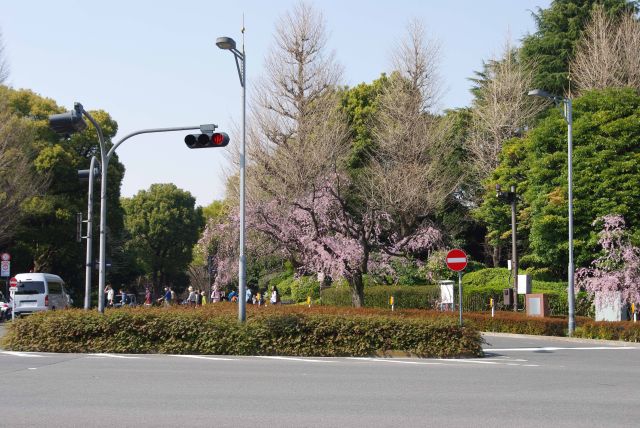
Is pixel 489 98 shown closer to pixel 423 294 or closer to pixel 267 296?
pixel 423 294

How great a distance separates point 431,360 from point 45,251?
131 feet

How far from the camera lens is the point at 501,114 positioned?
5350 cm

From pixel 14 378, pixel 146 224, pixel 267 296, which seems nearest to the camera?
pixel 14 378

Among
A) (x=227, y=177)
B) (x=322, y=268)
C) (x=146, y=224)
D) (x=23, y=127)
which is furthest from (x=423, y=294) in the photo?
(x=146, y=224)

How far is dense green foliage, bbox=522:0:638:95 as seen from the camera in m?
54.8

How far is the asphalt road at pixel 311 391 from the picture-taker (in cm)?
970

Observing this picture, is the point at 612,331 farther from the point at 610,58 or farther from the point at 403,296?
the point at 610,58

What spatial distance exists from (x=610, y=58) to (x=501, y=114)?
25.8 feet

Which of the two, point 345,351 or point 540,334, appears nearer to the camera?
point 345,351

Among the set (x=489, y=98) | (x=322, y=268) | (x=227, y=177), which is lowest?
(x=322, y=268)

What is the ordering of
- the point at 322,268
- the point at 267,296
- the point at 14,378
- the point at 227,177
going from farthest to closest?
the point at 267,296 < the point at 227,177 < the point at 322,268 < the point at 14,378

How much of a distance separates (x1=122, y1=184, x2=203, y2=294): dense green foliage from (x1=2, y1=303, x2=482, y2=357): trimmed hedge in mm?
68817

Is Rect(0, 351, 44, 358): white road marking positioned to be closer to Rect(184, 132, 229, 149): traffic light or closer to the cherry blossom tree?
Rect(184, 132, 229, 149): traffic light

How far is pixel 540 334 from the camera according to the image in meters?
31.2
